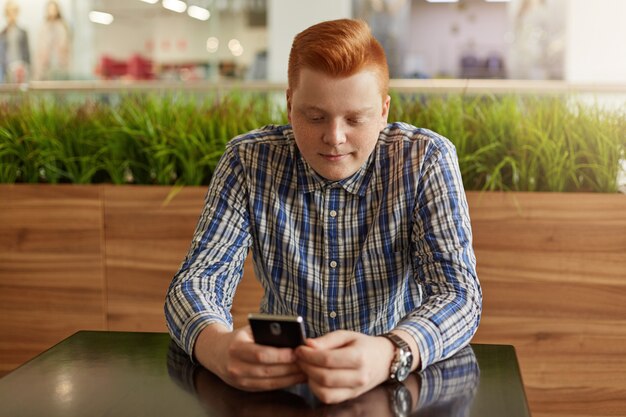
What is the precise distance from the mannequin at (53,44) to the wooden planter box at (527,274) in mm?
6802

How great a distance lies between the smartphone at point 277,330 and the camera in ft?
3.92

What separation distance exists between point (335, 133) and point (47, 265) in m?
1.82

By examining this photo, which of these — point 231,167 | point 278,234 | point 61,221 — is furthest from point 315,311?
point 61,221

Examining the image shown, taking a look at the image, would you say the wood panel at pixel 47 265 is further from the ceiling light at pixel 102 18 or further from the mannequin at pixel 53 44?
the ceiling light at pixel 102 18

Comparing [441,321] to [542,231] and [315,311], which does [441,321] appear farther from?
[542,231]

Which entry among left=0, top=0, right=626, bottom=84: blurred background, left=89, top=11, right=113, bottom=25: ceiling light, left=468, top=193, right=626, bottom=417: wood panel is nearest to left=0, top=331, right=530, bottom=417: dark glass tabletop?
left=468, top=193, right=626, bottom=417: wood panel

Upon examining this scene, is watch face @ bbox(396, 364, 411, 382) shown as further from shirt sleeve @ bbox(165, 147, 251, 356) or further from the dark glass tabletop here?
shirt sleeve @ bbox(165, 147, 251, 356)

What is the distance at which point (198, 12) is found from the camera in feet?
31.4

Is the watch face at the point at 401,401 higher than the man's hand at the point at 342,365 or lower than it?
lower

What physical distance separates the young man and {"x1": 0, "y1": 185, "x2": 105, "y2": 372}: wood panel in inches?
50.2

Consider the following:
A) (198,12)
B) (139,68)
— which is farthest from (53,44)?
(198,12)

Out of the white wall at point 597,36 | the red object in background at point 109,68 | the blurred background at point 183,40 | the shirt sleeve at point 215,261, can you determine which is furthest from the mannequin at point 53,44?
the shirt sleeve at point 215,261

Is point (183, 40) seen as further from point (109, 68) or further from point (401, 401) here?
point (401, 401)

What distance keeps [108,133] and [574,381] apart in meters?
1.86
